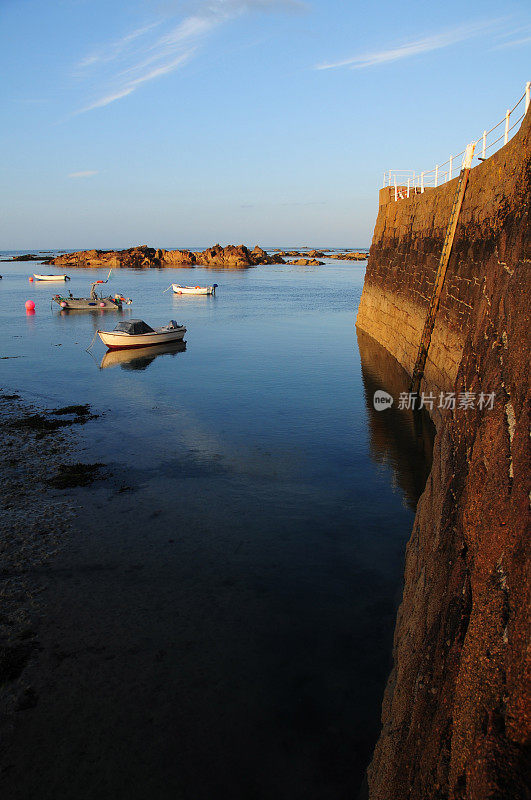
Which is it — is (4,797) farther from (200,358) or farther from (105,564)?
(200,358)

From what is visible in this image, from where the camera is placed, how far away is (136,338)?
3048cm

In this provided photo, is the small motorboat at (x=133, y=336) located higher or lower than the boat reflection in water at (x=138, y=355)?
higher

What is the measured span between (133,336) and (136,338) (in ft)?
1.03

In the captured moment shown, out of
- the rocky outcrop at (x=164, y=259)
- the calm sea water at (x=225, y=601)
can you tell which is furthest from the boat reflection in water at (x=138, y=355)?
the rocky outcrop at (x=164, y=259)

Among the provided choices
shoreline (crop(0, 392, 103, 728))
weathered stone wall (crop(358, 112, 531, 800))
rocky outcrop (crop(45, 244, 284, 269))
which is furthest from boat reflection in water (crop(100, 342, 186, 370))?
rocky outcrop (crop(45, 244, 284, 269))

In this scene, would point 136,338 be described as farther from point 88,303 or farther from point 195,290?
point 195,290

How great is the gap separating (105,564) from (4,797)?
4163mm

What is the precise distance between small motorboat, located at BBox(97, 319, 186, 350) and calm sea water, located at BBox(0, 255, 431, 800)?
32.2 ft

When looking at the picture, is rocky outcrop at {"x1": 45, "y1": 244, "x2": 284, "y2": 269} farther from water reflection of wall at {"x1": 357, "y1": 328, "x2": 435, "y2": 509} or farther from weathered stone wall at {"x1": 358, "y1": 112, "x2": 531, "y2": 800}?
weathered stone wall at {"x1": 358, "y1": 112, "x2": 531, "y2": 800}

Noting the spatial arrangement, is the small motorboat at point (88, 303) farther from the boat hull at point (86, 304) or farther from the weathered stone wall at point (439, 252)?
the weathered stone wall at point (439, 252)

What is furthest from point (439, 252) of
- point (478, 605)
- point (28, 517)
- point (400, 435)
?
point (478, 605)

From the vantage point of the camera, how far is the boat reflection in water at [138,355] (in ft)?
92.1

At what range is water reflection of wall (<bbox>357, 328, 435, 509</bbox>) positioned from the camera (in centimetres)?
1352

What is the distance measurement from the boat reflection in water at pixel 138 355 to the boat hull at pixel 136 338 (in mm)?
280
